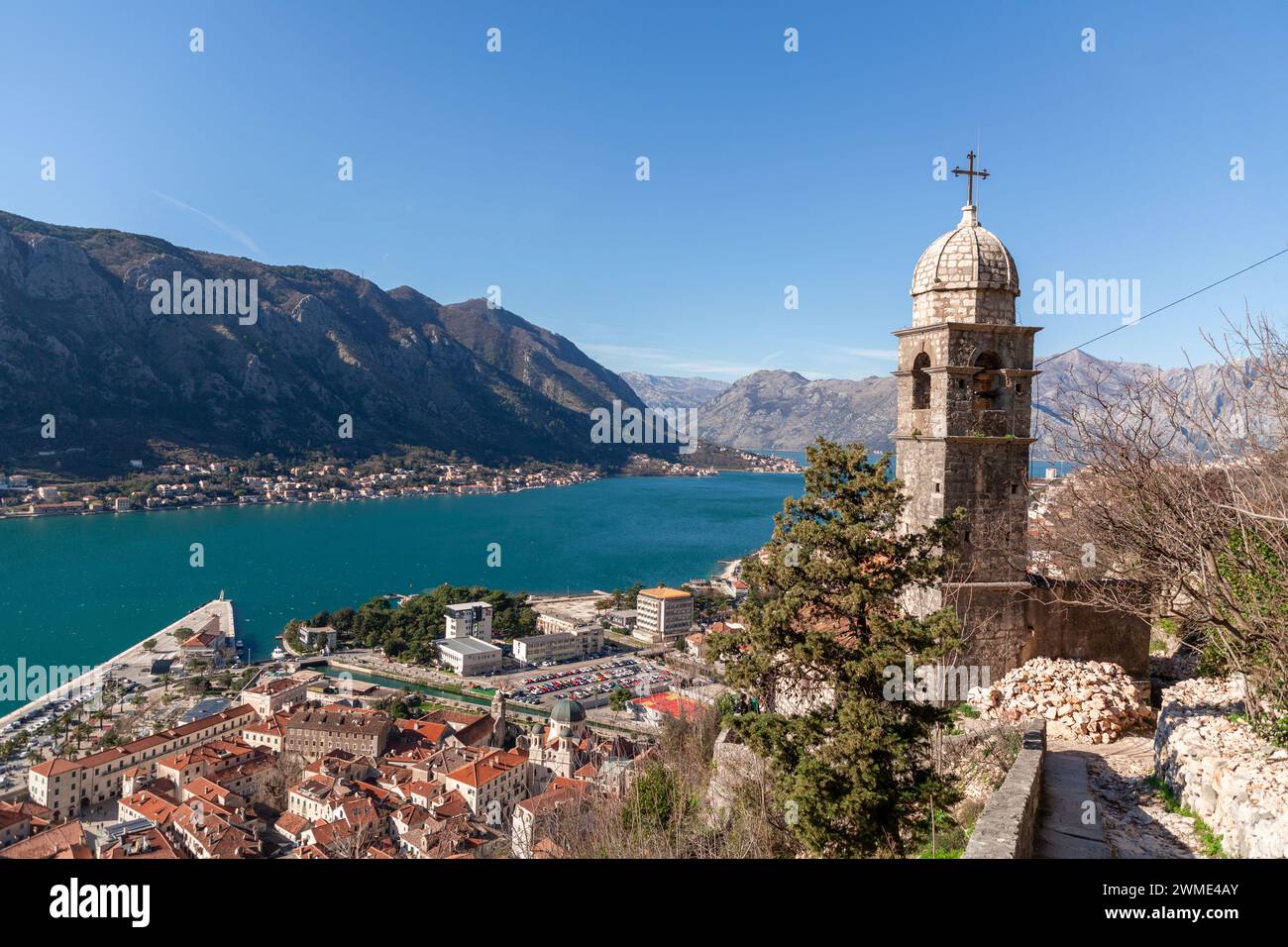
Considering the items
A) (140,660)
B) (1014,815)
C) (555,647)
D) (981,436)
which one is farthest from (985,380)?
(140,660)

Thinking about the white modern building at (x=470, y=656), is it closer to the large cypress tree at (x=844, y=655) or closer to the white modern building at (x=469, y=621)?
the white modern building at (x=469, y=621)

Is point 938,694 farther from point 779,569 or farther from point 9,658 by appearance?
point 9,658

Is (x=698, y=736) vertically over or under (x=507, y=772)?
over

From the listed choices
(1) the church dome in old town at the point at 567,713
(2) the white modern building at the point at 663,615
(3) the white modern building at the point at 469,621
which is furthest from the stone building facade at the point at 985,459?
(3) the white modern building at the point at 469,621

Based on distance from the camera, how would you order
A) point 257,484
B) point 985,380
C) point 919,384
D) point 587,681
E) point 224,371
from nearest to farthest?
1. point 985,380
2. point 919,384
3. point 587,681
4. point 257,484
5. point 224,371

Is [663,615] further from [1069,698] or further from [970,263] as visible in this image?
[970,263]

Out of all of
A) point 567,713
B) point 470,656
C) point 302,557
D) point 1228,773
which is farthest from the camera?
point 302,557
